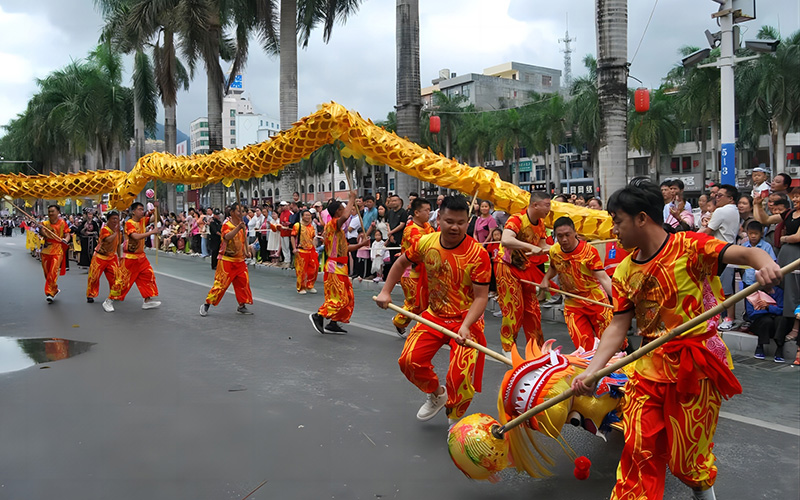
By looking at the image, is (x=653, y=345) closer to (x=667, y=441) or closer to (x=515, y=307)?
(x=667, y=441)

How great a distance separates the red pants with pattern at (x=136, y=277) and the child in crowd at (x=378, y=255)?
4427 millimetres

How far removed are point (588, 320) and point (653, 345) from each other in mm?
3147

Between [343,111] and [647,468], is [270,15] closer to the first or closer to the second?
[343,111]

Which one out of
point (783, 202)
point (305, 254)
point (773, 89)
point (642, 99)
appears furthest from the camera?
point (773, 89)

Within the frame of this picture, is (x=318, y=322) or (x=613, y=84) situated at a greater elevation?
(x=613, y=84)

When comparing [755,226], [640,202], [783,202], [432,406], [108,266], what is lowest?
[432,406]

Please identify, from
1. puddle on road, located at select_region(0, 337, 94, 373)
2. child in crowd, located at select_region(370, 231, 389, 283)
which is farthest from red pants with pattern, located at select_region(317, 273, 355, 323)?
child in crowd, located at select_region(370, 231, 389, 283)

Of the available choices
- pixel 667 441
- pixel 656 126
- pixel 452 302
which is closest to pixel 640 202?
pixel 667 441

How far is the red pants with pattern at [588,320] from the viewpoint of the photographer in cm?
584

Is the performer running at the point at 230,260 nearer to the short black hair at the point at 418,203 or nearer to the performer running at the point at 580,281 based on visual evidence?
the short black hair at the point at 418,203

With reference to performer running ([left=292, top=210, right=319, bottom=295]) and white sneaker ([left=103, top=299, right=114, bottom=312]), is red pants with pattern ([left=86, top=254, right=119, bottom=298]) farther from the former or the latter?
performer running ([left=292, top=210, right=319, bottom=295])

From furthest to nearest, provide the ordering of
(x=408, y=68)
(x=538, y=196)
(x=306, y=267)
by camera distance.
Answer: (x=408, y=68) < (x=306, y=267) < (x=538, y=196)

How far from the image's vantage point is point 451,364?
183 inches

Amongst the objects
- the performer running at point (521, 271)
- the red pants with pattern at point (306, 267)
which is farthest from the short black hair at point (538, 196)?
the red pants with pattern at point (306, 267)
